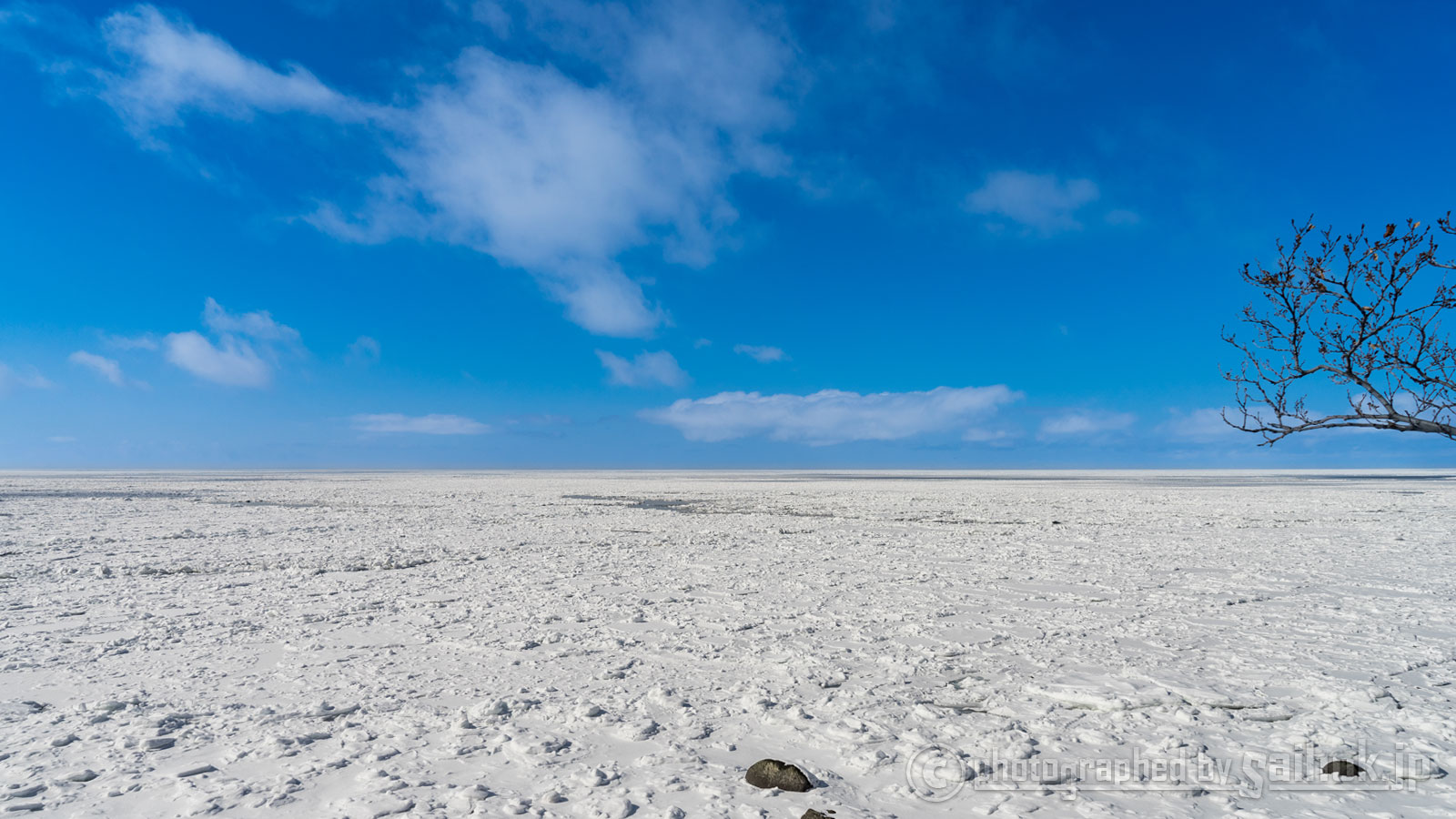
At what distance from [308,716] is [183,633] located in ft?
11.1

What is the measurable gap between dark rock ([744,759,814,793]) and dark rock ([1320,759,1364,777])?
2835 millimetres

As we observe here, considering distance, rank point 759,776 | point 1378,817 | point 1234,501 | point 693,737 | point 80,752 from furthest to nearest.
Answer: point 1234,501 < point 693,737 < point 80,752 < point 759,776 < point 1378,817

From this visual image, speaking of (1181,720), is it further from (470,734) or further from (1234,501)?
(1234,501)

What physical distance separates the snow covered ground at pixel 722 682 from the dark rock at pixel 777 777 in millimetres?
97

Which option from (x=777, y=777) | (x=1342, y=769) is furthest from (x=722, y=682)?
(x=1342, y=769)

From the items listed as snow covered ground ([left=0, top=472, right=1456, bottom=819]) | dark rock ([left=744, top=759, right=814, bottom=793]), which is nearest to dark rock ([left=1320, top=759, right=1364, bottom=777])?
snow covered ground ([left=0, top=472, right=1456, bottom=819])

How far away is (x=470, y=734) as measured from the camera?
178 inches

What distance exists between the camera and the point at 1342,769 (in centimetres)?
388

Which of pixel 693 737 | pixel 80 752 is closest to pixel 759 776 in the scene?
pixel 693 737

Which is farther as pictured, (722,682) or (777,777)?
(722,682)

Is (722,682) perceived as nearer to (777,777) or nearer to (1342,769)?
(777,777)

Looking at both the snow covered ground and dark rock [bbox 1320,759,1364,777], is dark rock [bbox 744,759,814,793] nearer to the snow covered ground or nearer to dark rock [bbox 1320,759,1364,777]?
the snow covered ground

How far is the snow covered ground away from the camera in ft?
12.4

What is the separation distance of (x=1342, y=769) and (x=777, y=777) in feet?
10.1
